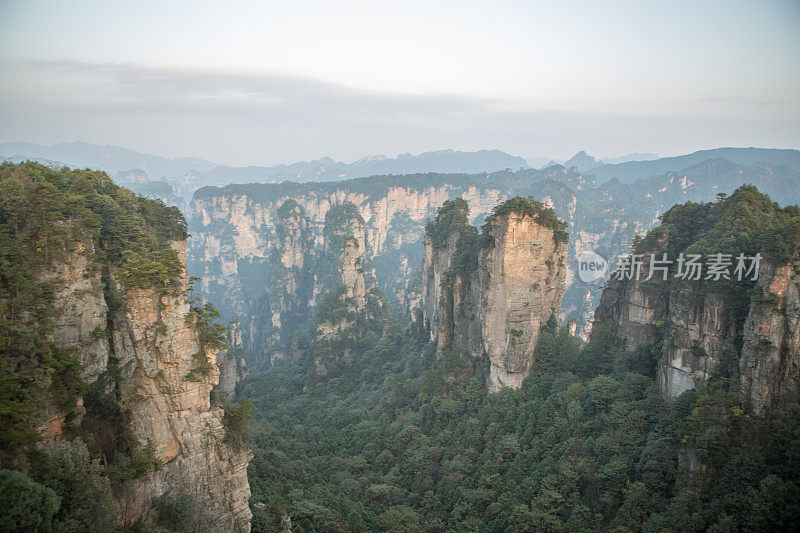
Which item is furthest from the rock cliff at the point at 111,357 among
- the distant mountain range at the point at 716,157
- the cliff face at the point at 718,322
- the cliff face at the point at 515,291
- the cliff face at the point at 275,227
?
the distant mountain range at the point at 716,157

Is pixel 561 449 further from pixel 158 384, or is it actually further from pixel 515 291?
pixel 158 384

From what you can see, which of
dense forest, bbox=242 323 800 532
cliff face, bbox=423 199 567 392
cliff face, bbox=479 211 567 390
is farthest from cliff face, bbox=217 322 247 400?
cliff face, bbox=479 211 567 390

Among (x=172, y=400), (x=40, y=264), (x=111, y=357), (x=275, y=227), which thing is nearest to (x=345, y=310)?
(x=172, y=400)

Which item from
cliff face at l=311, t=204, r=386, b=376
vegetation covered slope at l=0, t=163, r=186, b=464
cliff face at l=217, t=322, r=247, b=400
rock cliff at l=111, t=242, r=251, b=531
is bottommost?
cliff face at l=217, t=322, r=247, b=400

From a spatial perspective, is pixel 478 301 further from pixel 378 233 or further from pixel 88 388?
pixel 378 233

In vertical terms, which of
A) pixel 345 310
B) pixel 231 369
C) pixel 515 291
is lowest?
pixel 231 369

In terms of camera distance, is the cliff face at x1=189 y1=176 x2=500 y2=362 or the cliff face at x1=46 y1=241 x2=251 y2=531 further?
the cliff face at x1=189 y1=176 x2=500 y2=362

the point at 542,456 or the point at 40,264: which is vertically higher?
the point at 40,264

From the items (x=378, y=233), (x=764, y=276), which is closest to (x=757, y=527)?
(x=764, y=276)

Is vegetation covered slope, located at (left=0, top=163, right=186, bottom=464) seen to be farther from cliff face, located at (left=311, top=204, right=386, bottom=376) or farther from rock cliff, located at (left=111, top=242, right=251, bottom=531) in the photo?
cliff face, located at (left=311, top=204, right=386, bottom=376)
